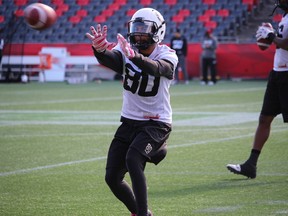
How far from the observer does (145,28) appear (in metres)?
6.36

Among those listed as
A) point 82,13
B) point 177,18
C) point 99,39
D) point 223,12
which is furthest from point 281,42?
point 82,13

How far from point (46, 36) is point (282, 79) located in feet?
99.3

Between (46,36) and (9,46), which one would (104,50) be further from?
(46,36)

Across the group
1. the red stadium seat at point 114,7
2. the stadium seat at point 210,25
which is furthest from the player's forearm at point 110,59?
the red stadium seat at point 114,7

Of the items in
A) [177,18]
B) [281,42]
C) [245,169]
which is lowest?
[177,18]

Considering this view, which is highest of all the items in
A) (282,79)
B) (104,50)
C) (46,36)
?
(104,50)

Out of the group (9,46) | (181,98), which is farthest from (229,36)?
(181,98)

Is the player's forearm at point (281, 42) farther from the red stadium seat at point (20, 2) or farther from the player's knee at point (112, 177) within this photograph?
the red stadium seat at point (20, 2)

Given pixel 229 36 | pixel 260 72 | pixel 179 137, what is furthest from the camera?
pixel 229 36

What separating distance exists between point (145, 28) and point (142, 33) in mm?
46

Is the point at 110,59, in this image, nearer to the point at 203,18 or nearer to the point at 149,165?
the point at 149,165

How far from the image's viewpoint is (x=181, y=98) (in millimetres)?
20922

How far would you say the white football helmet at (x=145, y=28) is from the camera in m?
6.36

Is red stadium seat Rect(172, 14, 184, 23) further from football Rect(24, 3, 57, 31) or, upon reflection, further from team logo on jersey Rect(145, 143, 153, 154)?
team logo on jersey Rect(145, 143, 153, 154)
